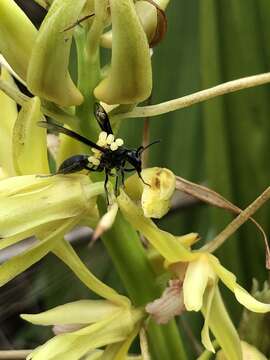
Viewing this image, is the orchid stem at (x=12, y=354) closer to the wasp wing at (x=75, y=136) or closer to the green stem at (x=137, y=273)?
the green stem at (x=137, y=273)

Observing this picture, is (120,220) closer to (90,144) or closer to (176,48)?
(90,144)

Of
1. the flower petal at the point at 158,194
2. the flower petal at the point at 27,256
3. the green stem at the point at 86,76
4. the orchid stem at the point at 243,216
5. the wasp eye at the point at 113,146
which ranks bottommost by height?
the orchid stem at the point at 243,216

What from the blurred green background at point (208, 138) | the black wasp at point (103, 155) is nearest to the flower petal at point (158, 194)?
the black wasp at point (103, 155)

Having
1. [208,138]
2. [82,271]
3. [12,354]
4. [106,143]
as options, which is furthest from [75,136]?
[208,138]

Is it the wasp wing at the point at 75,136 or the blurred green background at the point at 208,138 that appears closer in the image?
the wasp wing at the point at 75,136

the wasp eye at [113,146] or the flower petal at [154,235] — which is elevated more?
the wasp eye at [113,146]

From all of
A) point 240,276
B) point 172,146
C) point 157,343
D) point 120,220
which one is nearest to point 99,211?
point 120,220
